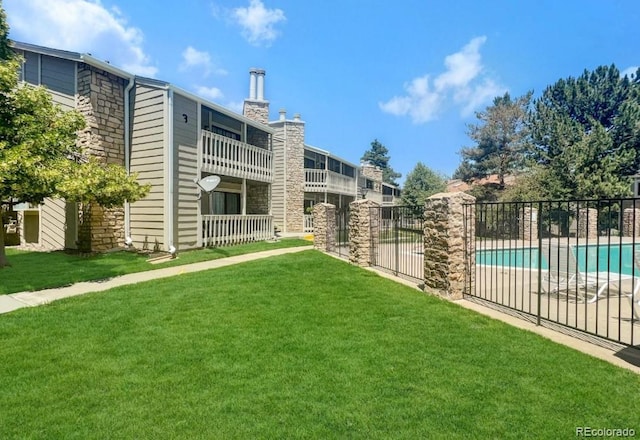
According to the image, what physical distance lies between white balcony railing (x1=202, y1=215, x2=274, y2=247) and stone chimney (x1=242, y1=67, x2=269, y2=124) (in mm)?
7159

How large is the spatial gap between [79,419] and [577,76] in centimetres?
3575

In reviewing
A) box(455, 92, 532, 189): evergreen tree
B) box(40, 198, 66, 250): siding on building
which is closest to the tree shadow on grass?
box(40, 198, 66, 250): siding on building

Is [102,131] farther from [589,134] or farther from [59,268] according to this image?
[589,134]

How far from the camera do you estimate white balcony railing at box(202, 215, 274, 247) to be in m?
13.3

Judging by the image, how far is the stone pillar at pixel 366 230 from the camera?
978cm

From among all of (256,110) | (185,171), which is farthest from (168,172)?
(256,110)

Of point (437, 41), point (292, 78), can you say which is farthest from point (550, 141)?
point (292, 78)

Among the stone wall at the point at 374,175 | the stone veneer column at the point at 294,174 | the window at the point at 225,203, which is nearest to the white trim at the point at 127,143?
the window at the point at 225,203

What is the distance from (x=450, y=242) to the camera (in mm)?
6363

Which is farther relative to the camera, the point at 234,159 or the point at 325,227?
the point at 234,159

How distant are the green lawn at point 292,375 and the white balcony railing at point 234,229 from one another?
7362 millimetres

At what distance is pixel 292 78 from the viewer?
2262cm

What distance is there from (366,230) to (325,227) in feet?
10.2

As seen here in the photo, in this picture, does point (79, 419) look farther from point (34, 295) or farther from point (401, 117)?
→ point (401, 117)
